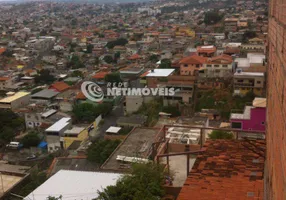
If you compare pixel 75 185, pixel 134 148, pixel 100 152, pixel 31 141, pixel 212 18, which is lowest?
pixel 31 141

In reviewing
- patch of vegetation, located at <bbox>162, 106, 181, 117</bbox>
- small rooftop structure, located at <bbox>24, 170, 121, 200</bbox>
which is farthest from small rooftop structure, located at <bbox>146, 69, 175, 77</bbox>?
small rooftop structure, located at <bbox>24, 170, 121, 200</bbox>

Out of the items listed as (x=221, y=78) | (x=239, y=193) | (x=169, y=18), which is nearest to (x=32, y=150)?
(x=221, y=78)

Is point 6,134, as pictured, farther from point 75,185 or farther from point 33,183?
point 75,185

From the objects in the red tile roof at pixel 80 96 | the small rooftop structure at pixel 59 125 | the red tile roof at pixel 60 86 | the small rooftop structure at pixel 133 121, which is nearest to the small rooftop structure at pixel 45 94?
the red tile roof at pixel 60 86

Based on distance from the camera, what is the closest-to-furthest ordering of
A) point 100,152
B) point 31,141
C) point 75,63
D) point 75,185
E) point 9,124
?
point 75,185 → point 100,152 → point 31,141 → point 9,124 → point 75,63

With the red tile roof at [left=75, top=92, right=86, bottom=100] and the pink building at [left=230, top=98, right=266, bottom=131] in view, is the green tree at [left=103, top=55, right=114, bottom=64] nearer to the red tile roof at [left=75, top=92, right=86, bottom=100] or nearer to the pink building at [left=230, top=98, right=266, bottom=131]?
the red tile roof at [left=75, top=92, right=86, bottom=100]

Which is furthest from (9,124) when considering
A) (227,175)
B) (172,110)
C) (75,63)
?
(227,175)

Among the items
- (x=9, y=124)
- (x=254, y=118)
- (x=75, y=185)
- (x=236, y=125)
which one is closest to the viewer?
(x=75, y=185)
